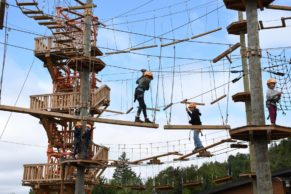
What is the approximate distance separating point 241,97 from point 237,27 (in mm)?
1971

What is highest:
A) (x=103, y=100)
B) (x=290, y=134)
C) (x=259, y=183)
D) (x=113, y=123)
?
(x=103, y=100)

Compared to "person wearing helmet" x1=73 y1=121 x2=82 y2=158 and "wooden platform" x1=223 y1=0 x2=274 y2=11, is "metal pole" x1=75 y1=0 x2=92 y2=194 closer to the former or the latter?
"person wearing helmet" x1=73 y1=121 x2=82 y2=158

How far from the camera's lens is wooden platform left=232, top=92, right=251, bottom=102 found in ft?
37.2

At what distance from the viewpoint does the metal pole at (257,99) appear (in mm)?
8578

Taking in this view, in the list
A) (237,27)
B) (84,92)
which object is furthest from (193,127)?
(84,92)

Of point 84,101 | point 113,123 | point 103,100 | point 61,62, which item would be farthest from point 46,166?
point 113,123

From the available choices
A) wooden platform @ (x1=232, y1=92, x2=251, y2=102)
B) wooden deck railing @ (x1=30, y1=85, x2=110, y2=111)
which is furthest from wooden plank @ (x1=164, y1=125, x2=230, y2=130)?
wooden deck railing @ (x1=30, y1=85, x2=110, y2=111)

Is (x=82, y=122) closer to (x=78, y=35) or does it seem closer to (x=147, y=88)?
(x=147, y=88)

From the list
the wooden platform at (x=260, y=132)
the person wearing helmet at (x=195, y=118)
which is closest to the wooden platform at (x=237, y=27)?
the wooden platform at (x=260, y=132)

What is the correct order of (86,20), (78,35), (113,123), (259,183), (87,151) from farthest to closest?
1. (78,35)
2. (86,20)
3. (87,151)
4. (113,123)
5. (259,183)

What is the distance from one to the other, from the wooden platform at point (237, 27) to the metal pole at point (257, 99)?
2.72ft

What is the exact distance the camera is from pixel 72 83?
2355 centimetres

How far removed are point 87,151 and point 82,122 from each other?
96cm

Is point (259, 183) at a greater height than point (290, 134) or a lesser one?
lesser
